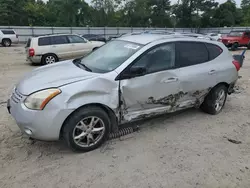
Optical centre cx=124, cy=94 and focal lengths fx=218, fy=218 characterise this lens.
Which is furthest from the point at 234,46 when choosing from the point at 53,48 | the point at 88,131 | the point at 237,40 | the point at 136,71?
the point at 88,131

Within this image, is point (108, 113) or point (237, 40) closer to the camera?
point (108, 113)

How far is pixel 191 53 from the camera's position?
3.94 m

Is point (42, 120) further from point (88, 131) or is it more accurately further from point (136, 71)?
point (136, 71)

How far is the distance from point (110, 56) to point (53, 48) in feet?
25.4

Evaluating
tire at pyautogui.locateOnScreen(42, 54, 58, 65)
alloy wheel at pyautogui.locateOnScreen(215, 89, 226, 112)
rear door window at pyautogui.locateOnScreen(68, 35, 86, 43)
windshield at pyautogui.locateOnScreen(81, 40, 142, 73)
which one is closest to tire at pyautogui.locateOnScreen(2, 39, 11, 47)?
rear door window at pyautogui.locateOnScreen(68, 35, 86, 43)

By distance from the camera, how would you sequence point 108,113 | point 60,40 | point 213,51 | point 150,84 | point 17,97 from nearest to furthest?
1. point 17,97
2. point 108,113
3. point 150,84
4. point 213,51
5. point 60,40

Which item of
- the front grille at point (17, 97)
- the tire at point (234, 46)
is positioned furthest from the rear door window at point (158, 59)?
the tire at point (234, 46)

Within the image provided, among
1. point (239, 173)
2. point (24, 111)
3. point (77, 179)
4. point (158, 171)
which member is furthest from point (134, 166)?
point (24, 111)

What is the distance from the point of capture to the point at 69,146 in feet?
9.83

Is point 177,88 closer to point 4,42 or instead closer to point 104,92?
point 104,92

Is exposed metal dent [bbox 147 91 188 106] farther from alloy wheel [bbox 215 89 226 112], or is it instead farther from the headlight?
the headlight

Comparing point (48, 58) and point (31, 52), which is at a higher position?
point (31, 52)

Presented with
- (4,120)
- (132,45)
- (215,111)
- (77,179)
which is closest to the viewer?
(77,179)

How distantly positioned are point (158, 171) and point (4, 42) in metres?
22.9
